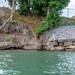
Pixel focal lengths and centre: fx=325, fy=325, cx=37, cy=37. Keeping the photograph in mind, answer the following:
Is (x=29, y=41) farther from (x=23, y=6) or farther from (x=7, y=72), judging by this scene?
(x=7, y=72)

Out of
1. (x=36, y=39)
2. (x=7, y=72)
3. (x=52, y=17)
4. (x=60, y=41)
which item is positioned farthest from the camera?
(x=52, y=17)

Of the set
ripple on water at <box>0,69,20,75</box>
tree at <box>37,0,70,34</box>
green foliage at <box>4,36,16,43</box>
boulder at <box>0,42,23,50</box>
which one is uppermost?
tree at <box>37,0,70,34</box>

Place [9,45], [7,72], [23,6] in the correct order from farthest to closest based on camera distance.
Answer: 1. [23,6]
2. [9,45]
3. [7,72]

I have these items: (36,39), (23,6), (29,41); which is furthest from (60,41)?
(23,6)

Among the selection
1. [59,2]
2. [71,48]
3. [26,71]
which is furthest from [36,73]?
[59,2]

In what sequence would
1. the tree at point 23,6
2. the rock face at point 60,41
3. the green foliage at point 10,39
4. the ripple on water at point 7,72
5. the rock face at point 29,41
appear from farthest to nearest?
the tree at point 23,6, the green foliage at point 10,39, the rock face at point 29,41, the rock face at point 60,41, the ripple on water at point 7,72

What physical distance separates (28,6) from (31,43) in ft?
32.8

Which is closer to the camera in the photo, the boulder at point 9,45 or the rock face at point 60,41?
the rock face at point 60,41

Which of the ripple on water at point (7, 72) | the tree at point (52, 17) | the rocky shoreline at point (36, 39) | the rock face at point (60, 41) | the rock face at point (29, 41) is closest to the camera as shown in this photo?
the ripple on water at point (7, 72)

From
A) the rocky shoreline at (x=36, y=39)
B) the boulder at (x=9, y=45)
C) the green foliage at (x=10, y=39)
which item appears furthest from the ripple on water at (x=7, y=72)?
the green foliage at (x=10, y=39)

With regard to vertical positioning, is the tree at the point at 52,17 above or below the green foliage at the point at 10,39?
above

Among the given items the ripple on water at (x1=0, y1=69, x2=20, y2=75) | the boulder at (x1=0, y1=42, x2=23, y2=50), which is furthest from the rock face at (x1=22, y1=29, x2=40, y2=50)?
the ripple on water at (x1=0, y1=69, x2=20, y2=75)

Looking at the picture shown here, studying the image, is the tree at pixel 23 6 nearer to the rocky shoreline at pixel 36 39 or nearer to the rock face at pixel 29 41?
the rocky shoreline at pixel 36 39

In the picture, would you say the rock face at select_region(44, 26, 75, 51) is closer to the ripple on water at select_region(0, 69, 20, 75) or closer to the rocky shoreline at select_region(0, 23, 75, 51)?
the rocky shoreline at select_region(0, 23, 75, 51)
